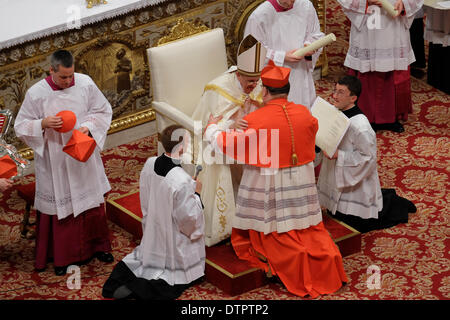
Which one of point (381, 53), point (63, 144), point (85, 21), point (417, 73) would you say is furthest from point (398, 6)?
point (63, 144)

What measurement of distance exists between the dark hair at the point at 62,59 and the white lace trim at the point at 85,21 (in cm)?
152

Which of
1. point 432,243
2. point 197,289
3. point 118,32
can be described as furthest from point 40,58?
point 432,243

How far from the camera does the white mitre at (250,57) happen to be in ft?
22.6

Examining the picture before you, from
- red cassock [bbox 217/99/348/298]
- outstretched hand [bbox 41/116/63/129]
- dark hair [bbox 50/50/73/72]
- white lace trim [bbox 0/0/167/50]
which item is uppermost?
dark hair [bbox 50/50/73/72]

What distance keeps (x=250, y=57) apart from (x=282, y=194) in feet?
3.48

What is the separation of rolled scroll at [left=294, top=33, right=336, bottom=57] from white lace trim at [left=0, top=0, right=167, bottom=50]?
60.5 inches

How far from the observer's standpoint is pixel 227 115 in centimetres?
700

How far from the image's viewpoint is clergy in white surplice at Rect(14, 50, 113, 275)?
21.5 ft

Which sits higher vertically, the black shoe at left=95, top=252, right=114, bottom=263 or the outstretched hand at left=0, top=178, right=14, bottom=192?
the outstretched hand at left=0, top=178, right=14, bottom=192

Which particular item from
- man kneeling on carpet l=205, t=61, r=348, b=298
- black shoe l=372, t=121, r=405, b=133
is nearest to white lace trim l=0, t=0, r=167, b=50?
man kneeling on carpet l=205, t=61, r=348, b=298

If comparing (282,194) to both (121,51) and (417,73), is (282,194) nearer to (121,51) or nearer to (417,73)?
(121,51)

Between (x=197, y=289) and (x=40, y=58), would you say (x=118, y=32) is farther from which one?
(x=197, y=289)

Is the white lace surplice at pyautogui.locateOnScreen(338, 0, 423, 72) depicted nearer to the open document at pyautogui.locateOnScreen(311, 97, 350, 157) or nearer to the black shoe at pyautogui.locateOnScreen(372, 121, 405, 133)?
the black shoe at pyautogui.locateOnScreen(372, 121, 405, 133)

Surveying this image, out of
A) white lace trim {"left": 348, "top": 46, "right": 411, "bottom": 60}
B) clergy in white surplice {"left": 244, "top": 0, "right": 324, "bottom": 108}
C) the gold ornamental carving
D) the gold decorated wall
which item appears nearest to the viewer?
clergy in white surplice {"left": 244, "top": 0, "right": 324, "bottom": 108}
